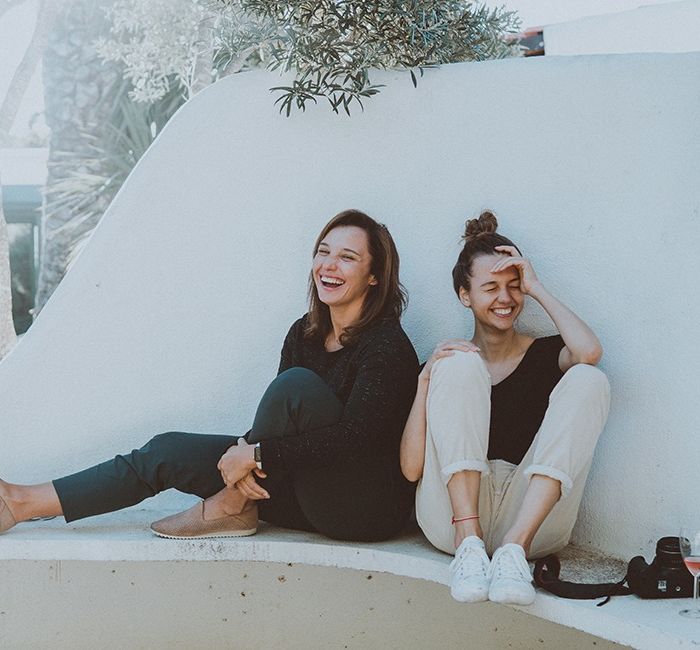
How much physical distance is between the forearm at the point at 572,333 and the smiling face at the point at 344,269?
590 millimetres

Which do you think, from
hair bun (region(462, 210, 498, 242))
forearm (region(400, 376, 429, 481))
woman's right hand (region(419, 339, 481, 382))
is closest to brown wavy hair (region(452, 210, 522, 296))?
hair bun (region(462, 210, 498, 242))

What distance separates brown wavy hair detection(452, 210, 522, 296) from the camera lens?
1041 millimetres

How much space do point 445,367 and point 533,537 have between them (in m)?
0.52

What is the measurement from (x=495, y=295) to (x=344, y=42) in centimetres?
121

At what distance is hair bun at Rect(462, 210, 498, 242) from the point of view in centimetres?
337

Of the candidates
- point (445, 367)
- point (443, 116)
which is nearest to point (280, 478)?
point (445, 367)

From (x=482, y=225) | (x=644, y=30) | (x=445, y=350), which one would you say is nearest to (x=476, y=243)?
(x=482, y=225)

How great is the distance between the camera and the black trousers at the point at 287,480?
119 inches

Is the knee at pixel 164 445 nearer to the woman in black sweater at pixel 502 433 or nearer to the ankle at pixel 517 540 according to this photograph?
the woman in black sweater at pixel 502 433

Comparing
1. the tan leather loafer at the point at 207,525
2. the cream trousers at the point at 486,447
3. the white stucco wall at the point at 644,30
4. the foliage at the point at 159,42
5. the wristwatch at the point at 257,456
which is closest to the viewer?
the cream trousers at the point at 486,447

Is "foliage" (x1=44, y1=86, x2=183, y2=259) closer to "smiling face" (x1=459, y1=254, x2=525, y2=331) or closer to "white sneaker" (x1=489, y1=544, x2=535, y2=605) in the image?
"smiling face" (x1=459, y1=254, x2=525, y2=331)

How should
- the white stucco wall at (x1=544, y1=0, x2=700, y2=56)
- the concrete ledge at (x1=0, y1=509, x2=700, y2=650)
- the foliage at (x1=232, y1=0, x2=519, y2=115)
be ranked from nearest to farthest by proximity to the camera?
the concrete ledge at (x1=0, y1=509, x2=700, y2=650), the foliage at (x1=232, y1=0, x2=519, y2=115), the white stucco wall at (x1=544, y1=0, x2=700, y2=56)

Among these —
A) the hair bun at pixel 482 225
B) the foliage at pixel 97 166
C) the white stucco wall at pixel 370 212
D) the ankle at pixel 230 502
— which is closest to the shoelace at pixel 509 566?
the white stucco wall at pixel 370 212

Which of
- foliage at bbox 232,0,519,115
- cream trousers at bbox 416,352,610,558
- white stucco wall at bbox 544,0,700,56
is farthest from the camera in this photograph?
white stucco wall at bbox 544,0,700,56
